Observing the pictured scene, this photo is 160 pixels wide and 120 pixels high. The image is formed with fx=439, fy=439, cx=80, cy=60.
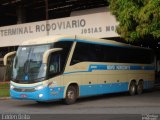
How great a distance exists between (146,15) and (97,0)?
2165cm

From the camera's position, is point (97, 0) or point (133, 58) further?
point (97, 0)

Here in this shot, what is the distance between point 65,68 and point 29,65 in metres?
1.66

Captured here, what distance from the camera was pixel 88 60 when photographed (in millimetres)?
Result: 21703

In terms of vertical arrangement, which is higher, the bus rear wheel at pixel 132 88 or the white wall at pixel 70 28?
the white wall at pixel 70 28

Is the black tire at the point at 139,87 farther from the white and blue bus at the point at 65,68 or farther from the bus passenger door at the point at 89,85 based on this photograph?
the bus passenger door at the point at 89,85

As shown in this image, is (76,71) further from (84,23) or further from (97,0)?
(97,0)

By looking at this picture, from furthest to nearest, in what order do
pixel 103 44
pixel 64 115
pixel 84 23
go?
pixel 84 23 → pixel 103 44 → pixel 64 115

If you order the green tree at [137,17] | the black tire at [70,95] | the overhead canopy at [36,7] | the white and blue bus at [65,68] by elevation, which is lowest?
the black tire at [70,95]

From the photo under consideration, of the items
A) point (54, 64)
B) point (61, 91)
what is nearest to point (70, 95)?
point (61, 91)

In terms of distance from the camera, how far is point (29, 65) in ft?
64.5

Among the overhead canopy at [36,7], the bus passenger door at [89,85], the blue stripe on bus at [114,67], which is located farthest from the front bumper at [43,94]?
the overhead canopy at [36,7]

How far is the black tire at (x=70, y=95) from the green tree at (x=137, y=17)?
3.86m

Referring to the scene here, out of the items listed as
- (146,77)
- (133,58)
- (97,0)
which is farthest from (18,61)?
(97,0)

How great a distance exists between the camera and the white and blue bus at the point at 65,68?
19250 mm
